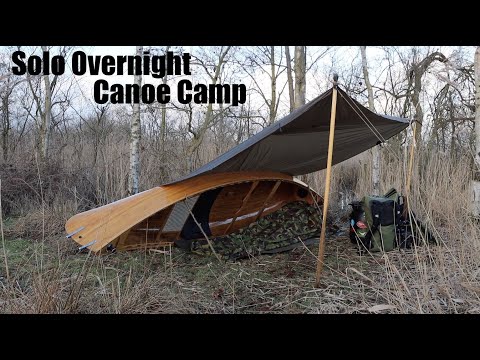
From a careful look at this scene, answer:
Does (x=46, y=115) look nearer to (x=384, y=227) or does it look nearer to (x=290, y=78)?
(x=290, y=78)

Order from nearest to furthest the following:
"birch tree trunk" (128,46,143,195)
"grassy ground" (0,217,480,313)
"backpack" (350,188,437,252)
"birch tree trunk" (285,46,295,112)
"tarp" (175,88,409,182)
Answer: "grassy ground" (0,217,480,313) → "tarp" (175,88,409,182) → "backpack" (350,188,437,252) → "birch tree trunk" (128,46,143,195) → "birch tree trunk" (285,46,295,112)

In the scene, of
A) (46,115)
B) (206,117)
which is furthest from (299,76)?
(46,115)

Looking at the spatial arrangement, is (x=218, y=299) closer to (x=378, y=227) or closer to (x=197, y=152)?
(x=378, y=227)

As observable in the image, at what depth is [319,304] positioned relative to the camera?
2.46 m

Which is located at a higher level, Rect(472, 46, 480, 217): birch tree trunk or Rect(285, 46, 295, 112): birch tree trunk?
Rect(285, 46, 295, 112): birch tree trunk

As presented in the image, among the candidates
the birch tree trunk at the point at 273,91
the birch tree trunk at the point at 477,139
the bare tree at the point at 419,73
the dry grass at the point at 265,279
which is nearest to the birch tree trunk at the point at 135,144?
the dry grass at the point at 265,279

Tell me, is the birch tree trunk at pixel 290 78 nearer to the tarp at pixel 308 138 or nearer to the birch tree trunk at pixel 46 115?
the tarp at pixel 308 138

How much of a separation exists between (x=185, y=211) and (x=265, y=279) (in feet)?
4.24

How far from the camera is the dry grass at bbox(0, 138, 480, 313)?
2.20 meters

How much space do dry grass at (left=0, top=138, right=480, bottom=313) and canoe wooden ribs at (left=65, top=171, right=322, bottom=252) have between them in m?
0.21

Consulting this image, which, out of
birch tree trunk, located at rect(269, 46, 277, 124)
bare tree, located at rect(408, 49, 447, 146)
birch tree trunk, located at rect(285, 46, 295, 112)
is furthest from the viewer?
birch tree trunk, located at rect(269, 46, 277, 124)

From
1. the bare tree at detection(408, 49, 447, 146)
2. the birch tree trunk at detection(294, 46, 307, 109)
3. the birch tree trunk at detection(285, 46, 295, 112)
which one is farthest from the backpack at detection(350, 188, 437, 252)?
the birch tree trunk at detection(285, 46, 295, 112)

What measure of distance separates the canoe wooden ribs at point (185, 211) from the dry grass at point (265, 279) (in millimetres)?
206

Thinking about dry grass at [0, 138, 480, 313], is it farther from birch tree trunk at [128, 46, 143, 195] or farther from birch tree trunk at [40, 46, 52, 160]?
birch tree trunk at [40, 46, 52, 160]
